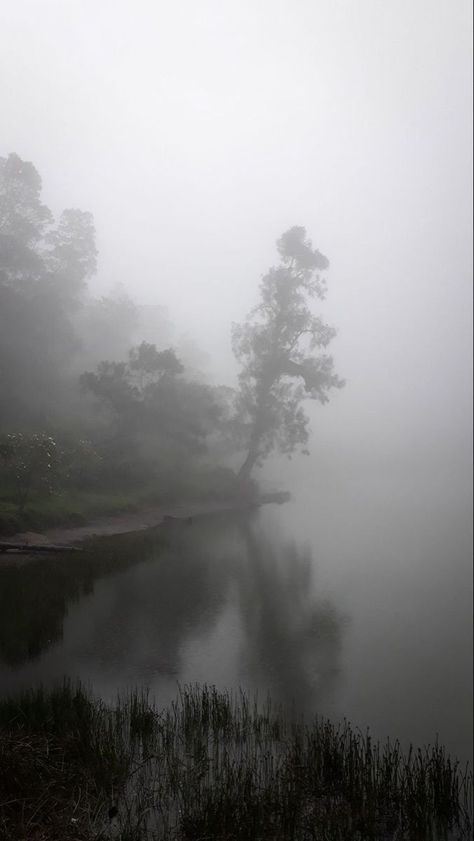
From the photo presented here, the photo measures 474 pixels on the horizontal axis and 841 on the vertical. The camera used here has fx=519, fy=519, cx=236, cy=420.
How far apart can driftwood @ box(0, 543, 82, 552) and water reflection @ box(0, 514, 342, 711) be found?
965 millimetres

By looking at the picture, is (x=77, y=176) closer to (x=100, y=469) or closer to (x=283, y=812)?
(x=100, y=469)

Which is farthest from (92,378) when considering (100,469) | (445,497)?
(445,497)

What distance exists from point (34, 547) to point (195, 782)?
51.5 feet

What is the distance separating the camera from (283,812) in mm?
8211

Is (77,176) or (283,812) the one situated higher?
(77,176)

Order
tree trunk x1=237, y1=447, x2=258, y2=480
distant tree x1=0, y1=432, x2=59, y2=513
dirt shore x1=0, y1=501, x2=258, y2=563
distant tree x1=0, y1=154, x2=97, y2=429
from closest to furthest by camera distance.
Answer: dirt shore x1=0, y1=501, x2=258, y2=563 < distant tree x1=0, y1=432, x2=59, y2=513 < distant tree x1=0, y1=154, x2=97, y2=429 < tree trunk x1=237, y1=447, x2=258, y2=480

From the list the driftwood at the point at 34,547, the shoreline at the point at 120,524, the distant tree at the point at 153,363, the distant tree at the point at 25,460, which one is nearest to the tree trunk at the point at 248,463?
the shoreline at the point at 120,524

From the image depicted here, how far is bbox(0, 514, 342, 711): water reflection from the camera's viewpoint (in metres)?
14.5

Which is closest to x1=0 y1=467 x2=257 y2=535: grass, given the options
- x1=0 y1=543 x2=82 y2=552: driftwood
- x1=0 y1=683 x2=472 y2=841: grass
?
x1=0 y1=543 x2=82 y2=552: driftwood

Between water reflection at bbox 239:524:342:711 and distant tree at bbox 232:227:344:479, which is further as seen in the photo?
distant tree at bbox 232:227:344:479

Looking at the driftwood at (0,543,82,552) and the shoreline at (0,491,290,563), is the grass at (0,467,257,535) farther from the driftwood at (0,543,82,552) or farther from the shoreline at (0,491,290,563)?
the driftwood at (0,543,82,552)

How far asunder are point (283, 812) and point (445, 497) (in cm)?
6461

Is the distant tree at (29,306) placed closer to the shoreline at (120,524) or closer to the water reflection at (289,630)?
the shoreline at (120,524)

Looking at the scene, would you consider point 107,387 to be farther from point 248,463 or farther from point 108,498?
point 248,463
